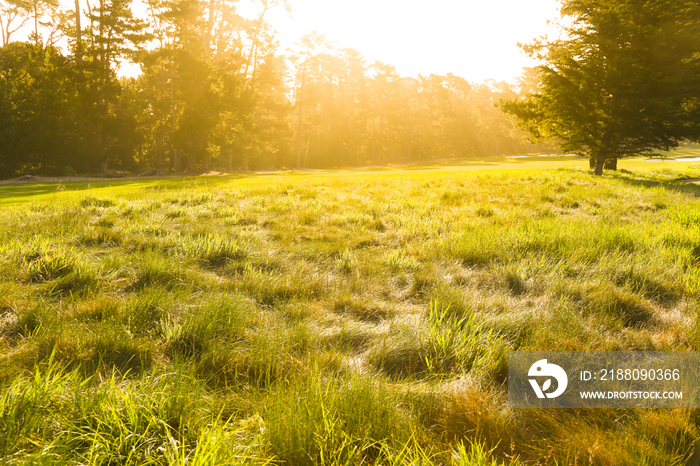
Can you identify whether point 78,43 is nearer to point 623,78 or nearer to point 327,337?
point 623,78

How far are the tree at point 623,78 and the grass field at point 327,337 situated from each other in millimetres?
11744

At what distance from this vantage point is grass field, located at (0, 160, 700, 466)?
5.03 feet

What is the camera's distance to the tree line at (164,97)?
26.0 m

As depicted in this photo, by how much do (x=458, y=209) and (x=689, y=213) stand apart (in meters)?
3.66

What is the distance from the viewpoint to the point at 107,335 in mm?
2328

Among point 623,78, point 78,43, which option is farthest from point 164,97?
point 623,78

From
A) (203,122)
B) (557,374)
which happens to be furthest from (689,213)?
(203,122)

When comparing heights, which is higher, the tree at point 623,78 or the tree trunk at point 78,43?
the tree trunk at point 78,43

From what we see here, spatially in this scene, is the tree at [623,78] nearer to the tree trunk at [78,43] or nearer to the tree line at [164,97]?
the tree line at [164,97]

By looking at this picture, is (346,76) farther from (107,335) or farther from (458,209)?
(107,335)

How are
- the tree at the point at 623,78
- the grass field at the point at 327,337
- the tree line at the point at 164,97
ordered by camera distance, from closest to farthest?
the grass field at the point at 327,337 → the tree at the point at 623,78 → the tree line at the point at 164,97

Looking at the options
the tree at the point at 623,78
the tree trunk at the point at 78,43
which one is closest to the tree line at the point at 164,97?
the tree trunk at the point at 78,43

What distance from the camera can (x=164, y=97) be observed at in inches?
1341

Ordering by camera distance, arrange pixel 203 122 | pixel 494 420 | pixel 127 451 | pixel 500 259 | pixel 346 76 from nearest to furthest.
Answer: pixel 127 451, pixel 494 420, pixel 500 259, pixel 203 122, pixel 346 76
